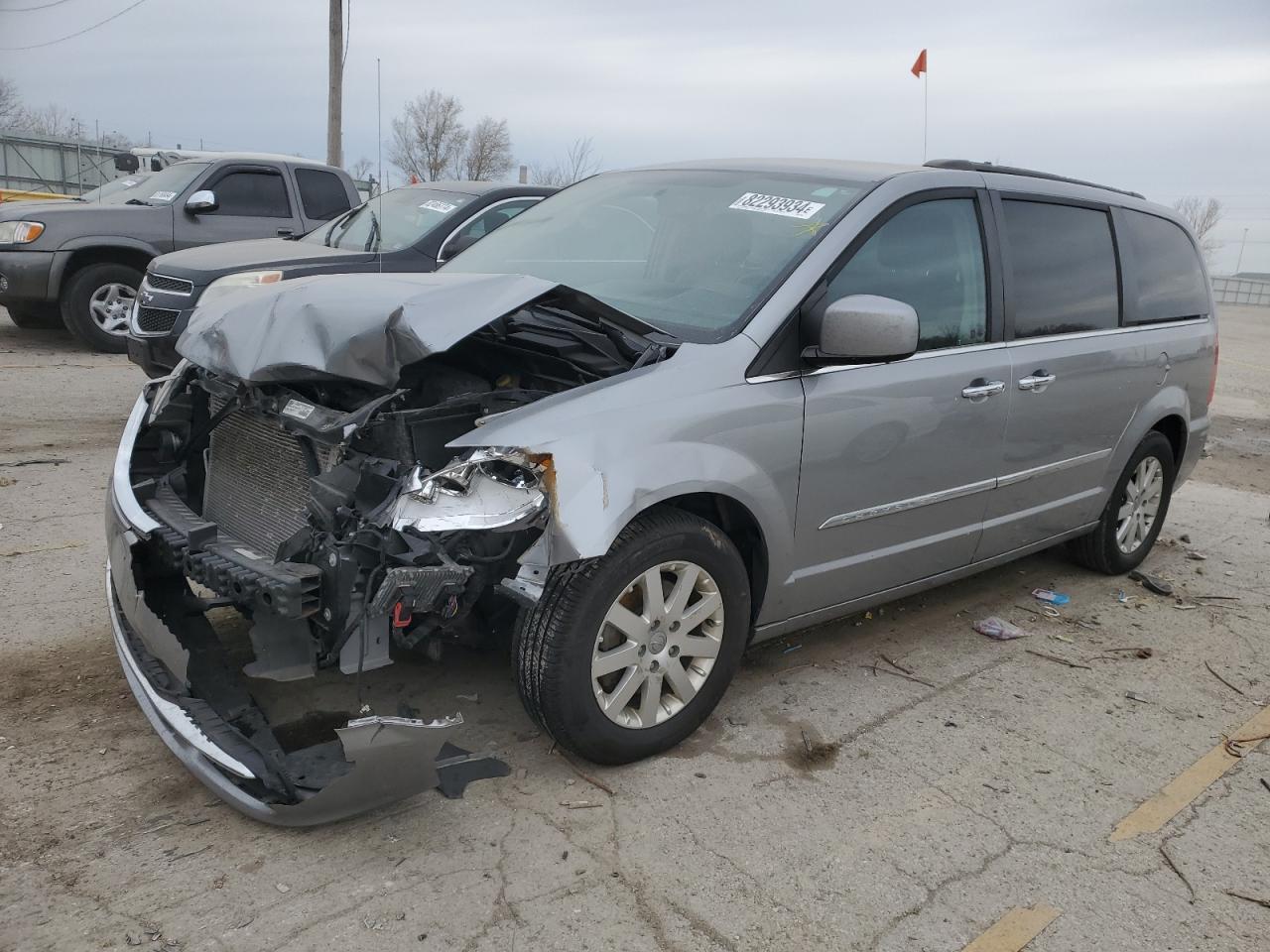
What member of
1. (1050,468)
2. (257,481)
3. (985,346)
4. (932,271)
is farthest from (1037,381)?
(257,481)

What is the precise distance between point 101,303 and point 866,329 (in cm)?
886

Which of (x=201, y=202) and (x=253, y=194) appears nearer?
(x=201, y=202)

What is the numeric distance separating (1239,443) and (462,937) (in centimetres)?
978

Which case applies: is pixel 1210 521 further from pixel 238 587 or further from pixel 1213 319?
pixel 238 587

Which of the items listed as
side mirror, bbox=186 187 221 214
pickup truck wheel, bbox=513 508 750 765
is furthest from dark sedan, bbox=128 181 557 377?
pickup truck wheel, bbox=513 508 750 765

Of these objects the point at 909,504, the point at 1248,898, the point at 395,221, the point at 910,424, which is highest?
the point at 395,221

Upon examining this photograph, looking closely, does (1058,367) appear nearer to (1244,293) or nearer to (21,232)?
(21,232)

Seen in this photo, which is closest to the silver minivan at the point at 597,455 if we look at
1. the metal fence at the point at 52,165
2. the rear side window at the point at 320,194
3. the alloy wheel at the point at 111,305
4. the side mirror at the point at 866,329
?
the side mirror at the point at 866,329

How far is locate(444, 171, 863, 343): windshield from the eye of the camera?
11.3ft

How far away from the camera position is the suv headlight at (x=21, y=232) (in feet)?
30.4

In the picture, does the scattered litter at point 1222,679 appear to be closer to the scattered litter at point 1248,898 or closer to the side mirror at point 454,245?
the scattered litter at point 1248,898

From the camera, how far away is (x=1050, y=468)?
14.4ft

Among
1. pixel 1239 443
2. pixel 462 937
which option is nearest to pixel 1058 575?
pixel 462 937

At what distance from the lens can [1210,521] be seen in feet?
22.2
